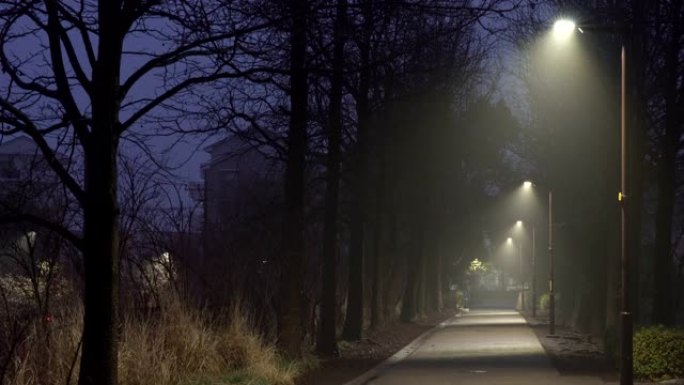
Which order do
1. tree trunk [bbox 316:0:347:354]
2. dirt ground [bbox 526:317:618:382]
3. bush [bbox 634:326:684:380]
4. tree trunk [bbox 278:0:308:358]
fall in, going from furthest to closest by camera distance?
1. tree trunk [bbox 316:0:347:354]
2. dirt ground [bbox 526:317:618:382]
3. tree trunk [bbox 278:0:308:358]
4. bush [bbox 634:326:684:380]

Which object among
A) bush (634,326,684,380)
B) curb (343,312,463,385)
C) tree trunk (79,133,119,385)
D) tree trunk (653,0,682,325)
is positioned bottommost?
curb (343,312,463,385)

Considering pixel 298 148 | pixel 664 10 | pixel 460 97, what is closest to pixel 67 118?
pixel 298 148

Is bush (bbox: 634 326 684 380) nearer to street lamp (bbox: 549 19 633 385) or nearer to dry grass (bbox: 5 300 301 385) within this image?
street lamp (bbox: 549 19 633 385)

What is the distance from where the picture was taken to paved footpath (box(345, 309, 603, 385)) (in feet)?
74.1

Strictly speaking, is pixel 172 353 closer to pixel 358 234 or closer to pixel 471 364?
pixel 471 364

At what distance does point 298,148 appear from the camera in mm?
21984

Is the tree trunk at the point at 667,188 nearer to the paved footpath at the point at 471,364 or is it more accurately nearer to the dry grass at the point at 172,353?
the paved footpath at the point at 471,364

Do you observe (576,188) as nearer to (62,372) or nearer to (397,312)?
(397,312)

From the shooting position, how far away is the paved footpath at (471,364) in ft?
74.1

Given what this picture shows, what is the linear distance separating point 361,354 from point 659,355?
10786 mm

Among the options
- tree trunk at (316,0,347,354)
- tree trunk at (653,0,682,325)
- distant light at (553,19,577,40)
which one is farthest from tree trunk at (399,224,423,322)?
distant light at (553,19,577,40)

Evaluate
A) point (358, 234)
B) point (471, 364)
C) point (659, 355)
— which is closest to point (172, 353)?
point (659, 355)

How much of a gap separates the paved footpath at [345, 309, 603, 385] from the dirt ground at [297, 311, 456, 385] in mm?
375

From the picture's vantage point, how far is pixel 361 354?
30.7 meters
